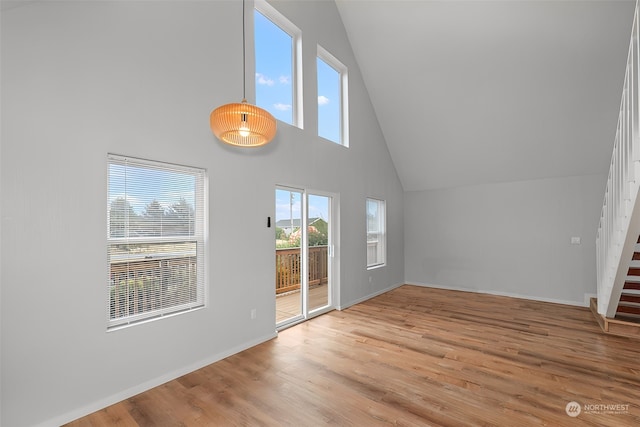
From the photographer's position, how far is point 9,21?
1.98 m

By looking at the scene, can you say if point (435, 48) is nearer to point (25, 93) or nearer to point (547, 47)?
point (547, 47)

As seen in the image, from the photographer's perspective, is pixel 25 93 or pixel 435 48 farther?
pixel 435 48

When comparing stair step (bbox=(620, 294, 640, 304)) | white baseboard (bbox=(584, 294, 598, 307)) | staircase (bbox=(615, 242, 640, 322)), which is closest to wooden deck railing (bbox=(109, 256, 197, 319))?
staircase (bbox=(615, 242, 640, 322))

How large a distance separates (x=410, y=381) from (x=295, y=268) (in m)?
2.45

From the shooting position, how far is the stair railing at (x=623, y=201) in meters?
2.62

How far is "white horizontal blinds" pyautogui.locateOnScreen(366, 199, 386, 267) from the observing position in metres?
6.04

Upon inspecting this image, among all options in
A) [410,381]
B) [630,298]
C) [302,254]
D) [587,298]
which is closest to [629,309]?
[630,298]

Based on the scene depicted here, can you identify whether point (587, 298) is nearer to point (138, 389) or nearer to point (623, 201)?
point (623, 201)

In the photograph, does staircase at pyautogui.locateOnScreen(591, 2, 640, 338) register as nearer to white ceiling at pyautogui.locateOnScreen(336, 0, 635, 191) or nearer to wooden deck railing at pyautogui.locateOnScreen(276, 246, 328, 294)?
white ceiling at pyautogui.locateOnScreen(336, 0, 635, 191)

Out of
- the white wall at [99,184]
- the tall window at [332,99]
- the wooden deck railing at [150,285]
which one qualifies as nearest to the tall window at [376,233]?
the tall window at [332,99]

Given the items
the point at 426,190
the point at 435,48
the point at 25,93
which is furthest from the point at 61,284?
the point at 426,190

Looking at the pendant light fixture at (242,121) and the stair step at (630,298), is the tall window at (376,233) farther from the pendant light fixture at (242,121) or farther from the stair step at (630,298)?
the pendant light fixture at (242,121)

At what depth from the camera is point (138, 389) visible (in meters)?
2.56

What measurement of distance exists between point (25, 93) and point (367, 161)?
481 cm
